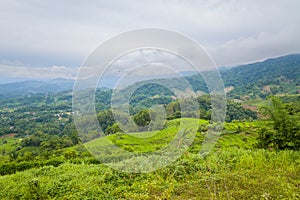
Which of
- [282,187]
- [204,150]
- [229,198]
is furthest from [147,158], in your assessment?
[282,187]

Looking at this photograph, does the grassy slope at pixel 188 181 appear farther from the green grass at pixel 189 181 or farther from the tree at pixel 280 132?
the tree at pixel 280 132

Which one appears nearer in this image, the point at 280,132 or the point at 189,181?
the point at 189,181

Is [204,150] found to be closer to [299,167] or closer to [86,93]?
[299,167]

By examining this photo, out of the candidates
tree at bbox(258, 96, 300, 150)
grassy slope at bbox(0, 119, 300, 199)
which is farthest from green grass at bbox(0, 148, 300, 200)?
tree at bbox(258, 96, 300, 150)

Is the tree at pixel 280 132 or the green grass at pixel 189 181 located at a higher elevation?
the tree at pixel 280 132

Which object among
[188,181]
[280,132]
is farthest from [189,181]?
[280,132]

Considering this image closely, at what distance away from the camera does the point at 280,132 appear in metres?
6.27

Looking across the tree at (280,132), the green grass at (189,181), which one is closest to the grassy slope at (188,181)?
the green grass at (189,181)

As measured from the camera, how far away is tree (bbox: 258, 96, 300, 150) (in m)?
6.07

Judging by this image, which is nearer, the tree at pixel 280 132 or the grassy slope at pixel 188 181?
the grassy slope at pixel 188 181

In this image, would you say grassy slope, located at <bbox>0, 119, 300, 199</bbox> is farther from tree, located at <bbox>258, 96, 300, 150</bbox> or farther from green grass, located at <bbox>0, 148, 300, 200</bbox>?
tree, located at <bbox>258, 96, 300, 150</bbox>

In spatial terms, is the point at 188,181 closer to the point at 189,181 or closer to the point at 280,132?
the point at 189,181

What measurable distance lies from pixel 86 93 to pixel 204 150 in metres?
3.95

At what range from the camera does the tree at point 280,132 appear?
6.07 meters
